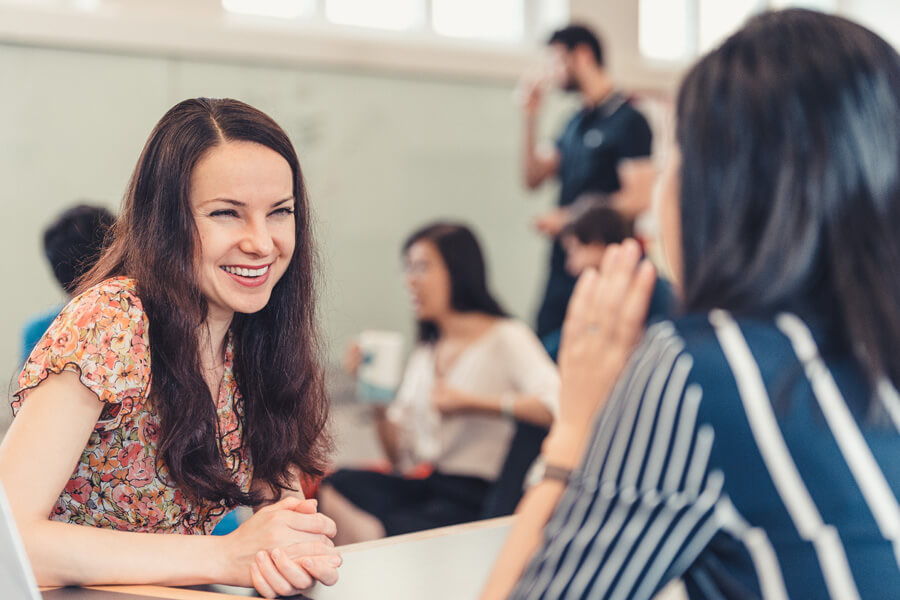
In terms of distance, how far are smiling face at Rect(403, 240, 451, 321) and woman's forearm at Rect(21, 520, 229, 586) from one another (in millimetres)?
1762

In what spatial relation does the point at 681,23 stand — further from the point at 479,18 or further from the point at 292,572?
the point at 292,572

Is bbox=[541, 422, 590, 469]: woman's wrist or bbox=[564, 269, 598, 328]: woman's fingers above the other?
bbox=[564, 269, 598, 328]: woman's fingers

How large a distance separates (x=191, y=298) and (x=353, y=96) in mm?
3189

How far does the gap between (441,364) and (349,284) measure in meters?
1.49

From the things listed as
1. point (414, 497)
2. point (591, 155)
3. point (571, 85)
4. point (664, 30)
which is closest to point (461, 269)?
point (414, 497)

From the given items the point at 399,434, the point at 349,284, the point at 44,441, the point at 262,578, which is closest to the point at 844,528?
the point at 262,578

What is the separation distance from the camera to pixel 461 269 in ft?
8.91

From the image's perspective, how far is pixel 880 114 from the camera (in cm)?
69

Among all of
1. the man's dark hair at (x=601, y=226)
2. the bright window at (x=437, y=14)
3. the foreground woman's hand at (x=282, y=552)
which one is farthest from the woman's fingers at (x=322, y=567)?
the bright window at (x=437, y=14)

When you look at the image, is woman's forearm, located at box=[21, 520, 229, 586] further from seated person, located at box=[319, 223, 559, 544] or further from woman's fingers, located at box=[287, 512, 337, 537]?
seated person, located at box=[319, 223, 559, 544]

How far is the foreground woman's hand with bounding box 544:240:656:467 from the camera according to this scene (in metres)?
0.77

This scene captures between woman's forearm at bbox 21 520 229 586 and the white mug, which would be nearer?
woman's forearm at bbox 21 520 229 586

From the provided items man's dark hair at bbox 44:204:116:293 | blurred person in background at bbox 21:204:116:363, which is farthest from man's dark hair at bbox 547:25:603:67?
man's dark hair at bbox 44:204:116:293

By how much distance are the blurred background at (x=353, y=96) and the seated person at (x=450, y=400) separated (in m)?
0.35
